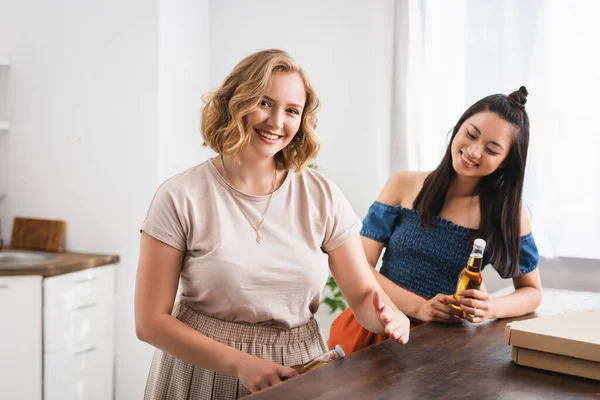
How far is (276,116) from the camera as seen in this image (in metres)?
1.65

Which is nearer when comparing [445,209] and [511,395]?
[511,395]

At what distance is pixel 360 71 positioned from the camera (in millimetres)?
3631

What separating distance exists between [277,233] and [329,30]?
2210mm

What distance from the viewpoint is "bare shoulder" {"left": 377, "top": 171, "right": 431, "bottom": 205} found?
2.29 metres

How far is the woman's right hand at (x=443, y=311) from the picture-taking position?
1.94 meters

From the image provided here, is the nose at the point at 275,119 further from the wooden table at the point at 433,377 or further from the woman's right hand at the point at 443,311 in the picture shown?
the woman's right hand at the point at 443,311

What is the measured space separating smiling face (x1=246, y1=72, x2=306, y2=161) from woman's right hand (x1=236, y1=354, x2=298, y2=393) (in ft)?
1.59

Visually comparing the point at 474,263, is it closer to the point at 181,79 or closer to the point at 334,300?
the point at 334,300

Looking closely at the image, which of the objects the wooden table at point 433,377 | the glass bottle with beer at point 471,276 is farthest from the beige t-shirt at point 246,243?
the glass bottle with beer at point 471,276

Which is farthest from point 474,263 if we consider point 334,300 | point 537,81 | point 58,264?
point 58,264

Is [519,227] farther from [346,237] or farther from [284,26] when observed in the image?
[284,26]

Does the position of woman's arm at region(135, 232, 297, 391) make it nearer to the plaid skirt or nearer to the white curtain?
the plaid skirt

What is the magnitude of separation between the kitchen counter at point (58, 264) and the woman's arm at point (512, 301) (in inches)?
75.1

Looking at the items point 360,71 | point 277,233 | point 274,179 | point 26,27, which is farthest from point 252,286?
point 26,27
